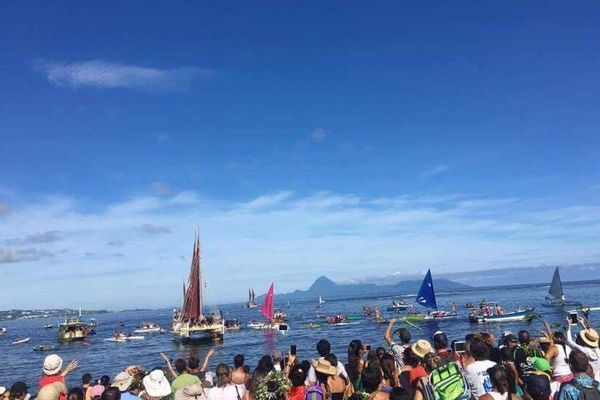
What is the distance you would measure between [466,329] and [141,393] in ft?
161

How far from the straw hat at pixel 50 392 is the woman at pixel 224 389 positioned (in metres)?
2.42

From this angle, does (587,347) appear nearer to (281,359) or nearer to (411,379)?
(411,379)

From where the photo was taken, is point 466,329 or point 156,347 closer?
point 466,329

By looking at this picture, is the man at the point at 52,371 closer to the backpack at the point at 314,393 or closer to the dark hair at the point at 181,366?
the dark hair at the point at 181,366

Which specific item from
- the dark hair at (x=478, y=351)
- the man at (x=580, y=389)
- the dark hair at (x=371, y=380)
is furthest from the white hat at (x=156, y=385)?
the man at (x=580, y=389)

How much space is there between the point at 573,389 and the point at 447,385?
4.92 feet

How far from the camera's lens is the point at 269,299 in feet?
221

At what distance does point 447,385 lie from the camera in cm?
607

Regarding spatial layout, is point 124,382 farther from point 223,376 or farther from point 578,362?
point 578,362

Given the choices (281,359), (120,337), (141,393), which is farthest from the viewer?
(120,337)

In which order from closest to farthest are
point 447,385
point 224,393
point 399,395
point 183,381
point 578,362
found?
1. point 399,395
2. point 447,385
3. point 578,362
4. point 224,393
5. point 183,381

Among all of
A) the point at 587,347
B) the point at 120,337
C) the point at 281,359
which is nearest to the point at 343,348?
the point at 281,359

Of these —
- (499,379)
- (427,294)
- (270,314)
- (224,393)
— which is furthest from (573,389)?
(270,314)

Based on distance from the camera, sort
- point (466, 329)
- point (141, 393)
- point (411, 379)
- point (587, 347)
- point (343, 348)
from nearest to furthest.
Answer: point (411, 379) < point (587, 347) < point (141, 393) < point (343, 348) < point (466, 329)
